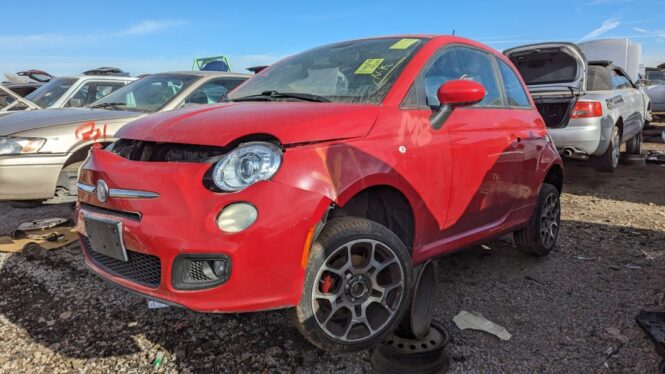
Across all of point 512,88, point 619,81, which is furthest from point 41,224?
point 619,81

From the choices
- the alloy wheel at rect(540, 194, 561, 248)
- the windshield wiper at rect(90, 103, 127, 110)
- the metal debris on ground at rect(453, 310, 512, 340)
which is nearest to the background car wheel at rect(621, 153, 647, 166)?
the alloy wheel at rect(540, 194, 561, 248)

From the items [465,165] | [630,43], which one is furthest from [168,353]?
[630,43]

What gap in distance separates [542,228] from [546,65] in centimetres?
452

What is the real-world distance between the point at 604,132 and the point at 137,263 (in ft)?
20.7

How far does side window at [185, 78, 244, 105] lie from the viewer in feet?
16.6

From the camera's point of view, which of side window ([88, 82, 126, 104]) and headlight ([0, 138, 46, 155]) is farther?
side window ([88, 82, 126, 104])

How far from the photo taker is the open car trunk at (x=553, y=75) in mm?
6473

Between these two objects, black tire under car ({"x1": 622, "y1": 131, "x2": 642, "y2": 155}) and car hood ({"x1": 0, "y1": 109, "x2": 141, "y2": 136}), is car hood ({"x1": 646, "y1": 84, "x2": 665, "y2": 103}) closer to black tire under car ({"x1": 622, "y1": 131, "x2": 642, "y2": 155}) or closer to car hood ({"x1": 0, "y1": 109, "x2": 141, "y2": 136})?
black tire under car ({"x1": 622, "y1": 131, "x2": 642, "y2": 155})

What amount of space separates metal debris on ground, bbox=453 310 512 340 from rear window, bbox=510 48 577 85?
5.33 metres

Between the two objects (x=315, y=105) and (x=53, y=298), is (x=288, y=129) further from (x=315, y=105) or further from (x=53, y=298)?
(x=53, y=298)

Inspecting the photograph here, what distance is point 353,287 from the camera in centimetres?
223

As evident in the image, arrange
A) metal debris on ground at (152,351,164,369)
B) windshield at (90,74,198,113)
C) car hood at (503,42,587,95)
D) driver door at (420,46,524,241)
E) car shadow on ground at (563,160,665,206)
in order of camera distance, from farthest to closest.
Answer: car hood at (503,42,587,95) < car shadow on ground at (563,160,665,206) < windshield at (90,74,198,113) < driver door at (420,46,524,241) < metal debris on ground at (152,351,164,369)

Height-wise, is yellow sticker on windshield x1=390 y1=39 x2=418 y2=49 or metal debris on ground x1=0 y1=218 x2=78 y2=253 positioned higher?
yellow sticker on windshield x1=390 y1=39 x2=418 y2=49

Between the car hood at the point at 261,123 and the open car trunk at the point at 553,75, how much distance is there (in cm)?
492
